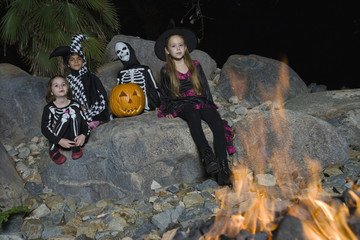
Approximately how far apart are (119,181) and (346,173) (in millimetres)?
2620

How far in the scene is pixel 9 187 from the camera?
12.6 ft

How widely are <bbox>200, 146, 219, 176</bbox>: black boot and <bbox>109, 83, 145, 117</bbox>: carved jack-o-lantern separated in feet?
3.91

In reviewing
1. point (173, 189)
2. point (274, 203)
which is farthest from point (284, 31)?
point (274, 203)

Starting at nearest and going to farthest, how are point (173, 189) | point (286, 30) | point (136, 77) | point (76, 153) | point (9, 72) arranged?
point (173, 189), point (76, 153), point (136, 77), point (9, 72), point (286, 30)

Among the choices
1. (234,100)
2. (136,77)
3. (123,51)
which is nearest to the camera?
(136,77)

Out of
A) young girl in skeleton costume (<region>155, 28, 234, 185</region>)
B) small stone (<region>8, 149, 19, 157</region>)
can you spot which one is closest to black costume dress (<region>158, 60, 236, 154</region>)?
young girl in skeleton costume (<region>155, 28, 234, 185</region>)

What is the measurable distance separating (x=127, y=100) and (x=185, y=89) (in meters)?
0.77

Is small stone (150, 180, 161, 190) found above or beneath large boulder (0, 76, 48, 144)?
beneath

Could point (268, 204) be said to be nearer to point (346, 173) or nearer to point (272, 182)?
point (272, 182)

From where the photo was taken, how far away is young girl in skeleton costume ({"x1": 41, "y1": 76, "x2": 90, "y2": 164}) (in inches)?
161

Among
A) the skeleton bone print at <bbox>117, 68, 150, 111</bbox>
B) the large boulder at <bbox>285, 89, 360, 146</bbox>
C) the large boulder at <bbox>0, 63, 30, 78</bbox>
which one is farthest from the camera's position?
the large boulder at <bbox>0, 63, 30, 78</bbox>

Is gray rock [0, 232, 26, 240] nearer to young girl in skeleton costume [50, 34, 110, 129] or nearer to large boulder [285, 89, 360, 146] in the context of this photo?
young girl in skeleton costume [50, 34, 110, 129]

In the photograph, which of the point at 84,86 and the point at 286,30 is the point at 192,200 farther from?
the point at 286,30

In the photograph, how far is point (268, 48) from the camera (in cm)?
1009
